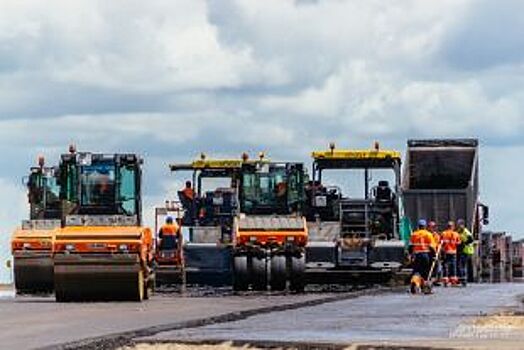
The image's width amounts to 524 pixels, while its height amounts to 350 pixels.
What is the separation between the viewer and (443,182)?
144ft

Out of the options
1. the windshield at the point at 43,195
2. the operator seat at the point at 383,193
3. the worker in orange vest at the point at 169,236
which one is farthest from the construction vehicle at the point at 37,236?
the operator seat at the point at 383,193

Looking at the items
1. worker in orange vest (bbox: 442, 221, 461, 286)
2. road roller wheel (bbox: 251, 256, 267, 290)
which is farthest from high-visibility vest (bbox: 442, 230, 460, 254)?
road roller wheel (bbox: 251, 256, 267, 290)

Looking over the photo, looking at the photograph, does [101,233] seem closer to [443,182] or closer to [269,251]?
[269,251]

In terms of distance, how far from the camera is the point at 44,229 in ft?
121

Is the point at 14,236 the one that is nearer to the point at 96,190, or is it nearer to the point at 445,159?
the point at 96,190

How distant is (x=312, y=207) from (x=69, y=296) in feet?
36.9

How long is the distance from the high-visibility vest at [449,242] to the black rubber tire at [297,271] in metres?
5.28

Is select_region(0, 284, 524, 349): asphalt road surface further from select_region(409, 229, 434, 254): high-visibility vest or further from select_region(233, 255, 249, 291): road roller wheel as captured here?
select_region(233, 255, 249, 291): road roller wheel

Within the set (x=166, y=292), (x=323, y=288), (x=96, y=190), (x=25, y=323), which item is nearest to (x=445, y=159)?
(x=323, y=288)

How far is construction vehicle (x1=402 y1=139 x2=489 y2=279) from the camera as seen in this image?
42469 mm

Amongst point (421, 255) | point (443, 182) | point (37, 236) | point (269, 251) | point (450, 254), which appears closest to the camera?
point (421, 255)

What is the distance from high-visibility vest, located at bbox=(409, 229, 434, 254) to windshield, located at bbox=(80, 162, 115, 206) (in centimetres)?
704

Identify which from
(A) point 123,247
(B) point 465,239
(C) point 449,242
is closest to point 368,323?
(A) point 123,247

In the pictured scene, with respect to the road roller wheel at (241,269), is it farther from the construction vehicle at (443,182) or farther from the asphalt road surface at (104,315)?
the construction vehicle at (443,182)
